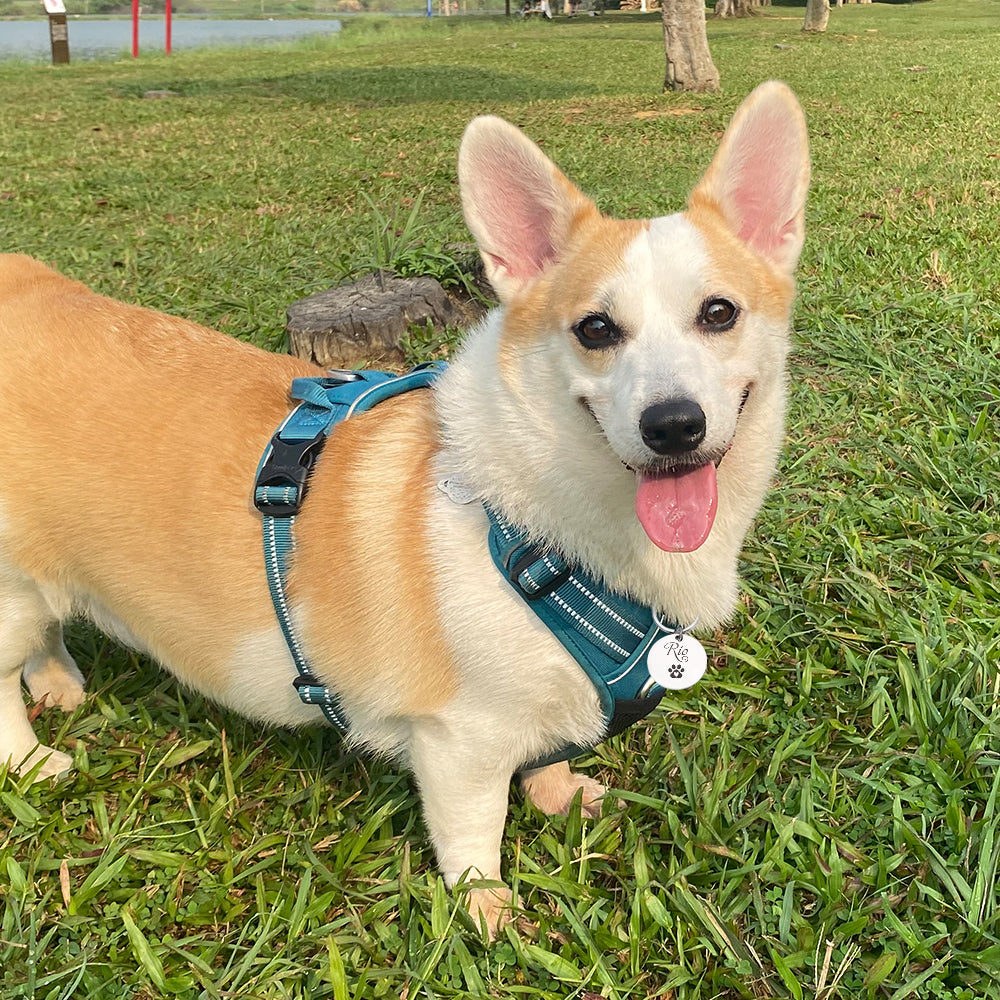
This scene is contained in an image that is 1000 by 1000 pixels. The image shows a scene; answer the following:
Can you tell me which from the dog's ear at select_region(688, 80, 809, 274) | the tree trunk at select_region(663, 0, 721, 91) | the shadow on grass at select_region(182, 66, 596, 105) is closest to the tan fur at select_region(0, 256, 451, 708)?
the dog's ear at select_region(688, 80, 809, 274)

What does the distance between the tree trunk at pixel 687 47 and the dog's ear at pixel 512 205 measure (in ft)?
42.5

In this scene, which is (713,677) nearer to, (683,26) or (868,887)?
(868,887)

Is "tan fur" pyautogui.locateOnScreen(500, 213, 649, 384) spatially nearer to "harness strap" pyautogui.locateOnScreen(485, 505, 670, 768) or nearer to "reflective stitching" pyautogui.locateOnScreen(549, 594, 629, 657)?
"harness strap" pyautogui.locateOnScreen(485, 505, 670, 768)

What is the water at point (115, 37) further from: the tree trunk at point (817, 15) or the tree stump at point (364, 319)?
the tree stump at point (364, 319)

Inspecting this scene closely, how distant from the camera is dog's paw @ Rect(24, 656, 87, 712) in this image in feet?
9.44

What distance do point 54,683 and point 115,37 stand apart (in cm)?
3342

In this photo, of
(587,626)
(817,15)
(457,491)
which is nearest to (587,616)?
(587,626)

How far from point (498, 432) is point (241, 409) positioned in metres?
0.72

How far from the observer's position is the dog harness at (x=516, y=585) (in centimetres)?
195

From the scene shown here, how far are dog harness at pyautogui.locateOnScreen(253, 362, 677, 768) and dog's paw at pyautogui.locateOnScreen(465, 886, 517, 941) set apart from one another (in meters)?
0.34

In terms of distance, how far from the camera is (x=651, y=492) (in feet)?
6.18

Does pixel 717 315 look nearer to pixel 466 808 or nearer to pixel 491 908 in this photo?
pixel 466 808

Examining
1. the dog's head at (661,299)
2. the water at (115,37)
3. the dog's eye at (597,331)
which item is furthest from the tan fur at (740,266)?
the water at (115,37)

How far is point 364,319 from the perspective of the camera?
14.6ft
